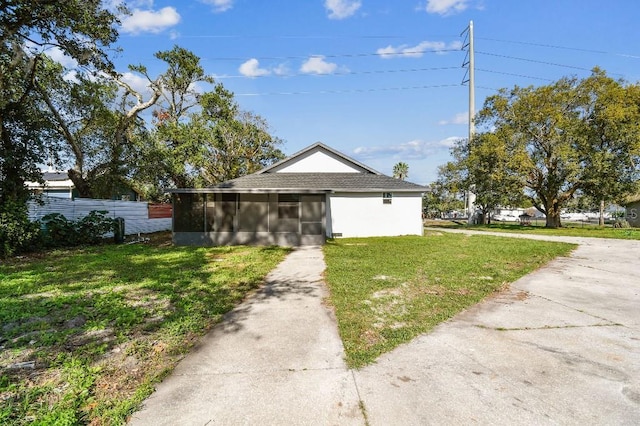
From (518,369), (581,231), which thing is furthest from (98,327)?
(581,231)

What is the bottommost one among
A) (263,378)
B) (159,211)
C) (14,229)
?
(263,378)

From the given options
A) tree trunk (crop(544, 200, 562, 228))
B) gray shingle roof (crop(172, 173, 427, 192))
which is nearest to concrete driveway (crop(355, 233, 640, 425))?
gray shingle roof (crop(172, 173, 427, 192))

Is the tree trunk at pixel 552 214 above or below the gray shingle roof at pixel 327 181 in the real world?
below

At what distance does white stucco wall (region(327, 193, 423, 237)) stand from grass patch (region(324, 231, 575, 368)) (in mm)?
4751

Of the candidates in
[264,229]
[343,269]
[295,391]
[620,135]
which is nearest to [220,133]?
[264,229]

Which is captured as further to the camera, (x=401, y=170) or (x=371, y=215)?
(x=401, y=170)

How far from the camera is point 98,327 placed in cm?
390

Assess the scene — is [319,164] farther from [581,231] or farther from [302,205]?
[581,231]

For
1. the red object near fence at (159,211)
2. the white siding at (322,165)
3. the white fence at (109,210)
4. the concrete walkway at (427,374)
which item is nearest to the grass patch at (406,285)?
the concrete walkway at (427,374)

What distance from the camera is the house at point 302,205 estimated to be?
12.4 metres

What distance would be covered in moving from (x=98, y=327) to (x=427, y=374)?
3.92 meters

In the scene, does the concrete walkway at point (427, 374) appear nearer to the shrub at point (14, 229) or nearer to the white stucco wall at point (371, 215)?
the shrub at point (14, 229)

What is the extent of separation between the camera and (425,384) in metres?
2.62

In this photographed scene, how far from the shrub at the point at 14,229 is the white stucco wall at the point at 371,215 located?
11.1 metres
